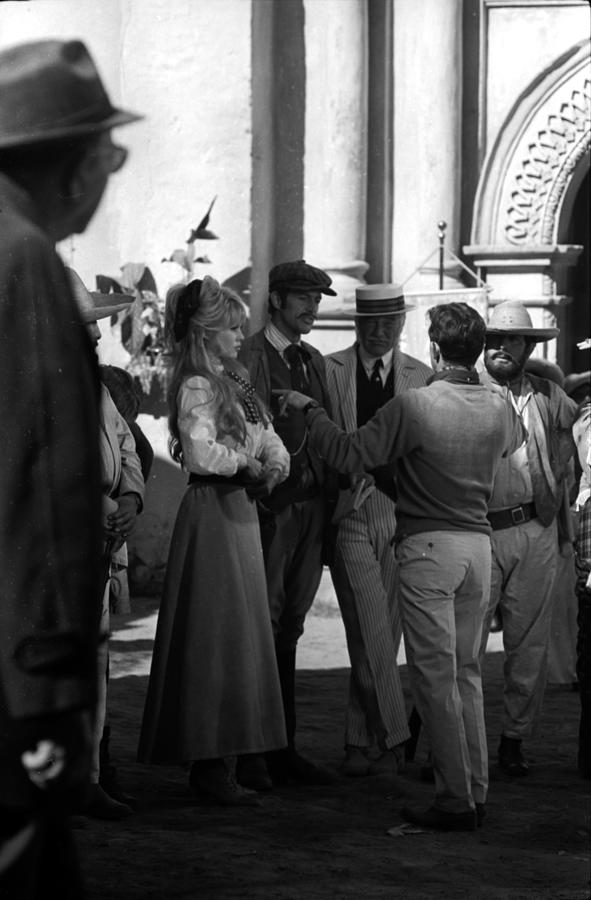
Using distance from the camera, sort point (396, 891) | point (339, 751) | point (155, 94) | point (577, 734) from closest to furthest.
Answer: point (396, 891)
point (339, 751)
point (577, 734)
point (155, 94)

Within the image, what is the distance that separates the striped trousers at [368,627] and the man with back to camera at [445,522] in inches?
34.6

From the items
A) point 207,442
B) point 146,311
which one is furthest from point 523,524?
point 146,311

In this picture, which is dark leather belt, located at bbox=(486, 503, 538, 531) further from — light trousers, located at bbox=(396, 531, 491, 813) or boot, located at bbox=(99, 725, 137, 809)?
boot, located at bbox=(99, 725, 137, 809)

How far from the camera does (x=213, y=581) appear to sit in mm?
6102

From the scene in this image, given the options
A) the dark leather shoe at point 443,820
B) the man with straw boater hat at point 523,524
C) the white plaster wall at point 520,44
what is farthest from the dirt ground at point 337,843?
the white plaster wall at point 520,44

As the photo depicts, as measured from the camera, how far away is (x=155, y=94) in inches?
455

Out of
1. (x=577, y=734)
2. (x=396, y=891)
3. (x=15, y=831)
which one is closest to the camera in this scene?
(x=15, y=831)

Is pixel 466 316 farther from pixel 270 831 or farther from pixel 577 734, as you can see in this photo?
pixel 577 734

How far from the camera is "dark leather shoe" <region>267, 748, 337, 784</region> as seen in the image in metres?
6.66

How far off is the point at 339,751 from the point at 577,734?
1.14m

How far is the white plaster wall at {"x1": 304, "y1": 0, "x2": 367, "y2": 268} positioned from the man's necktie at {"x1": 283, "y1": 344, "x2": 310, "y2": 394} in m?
5.15

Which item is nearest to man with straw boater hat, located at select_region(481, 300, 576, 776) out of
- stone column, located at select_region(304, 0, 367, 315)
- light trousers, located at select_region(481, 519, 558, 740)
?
light trousers, located at select_region(481, 519, 558, 740)

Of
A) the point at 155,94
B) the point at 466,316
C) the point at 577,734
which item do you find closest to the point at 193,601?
the point at 466,316

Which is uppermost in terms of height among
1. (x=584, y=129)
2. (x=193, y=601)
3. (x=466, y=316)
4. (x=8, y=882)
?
(x=584, y=129)
